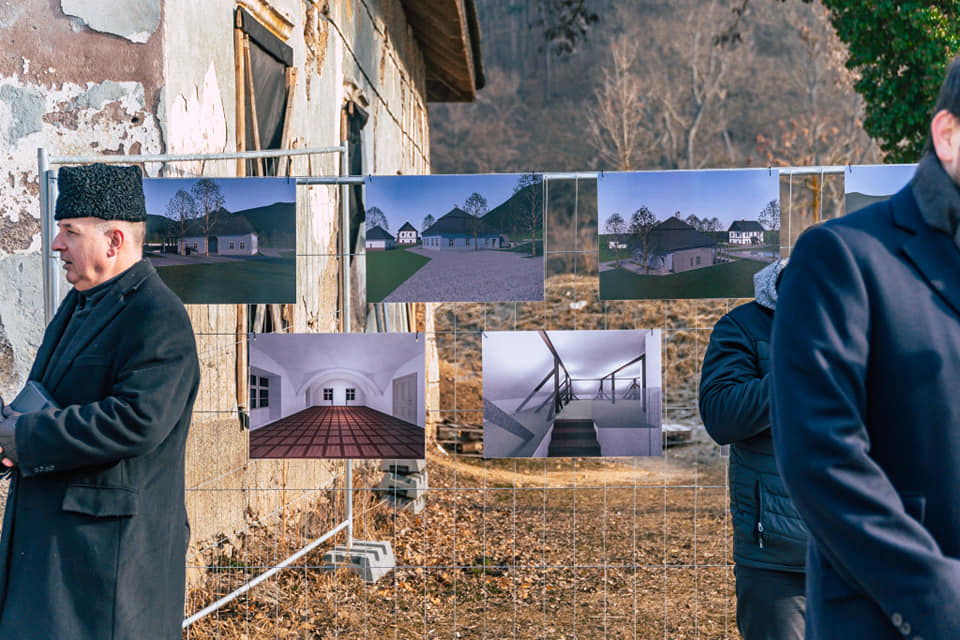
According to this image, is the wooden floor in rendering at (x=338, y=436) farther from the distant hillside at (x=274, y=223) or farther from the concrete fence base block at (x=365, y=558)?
the concrete fence base block at (x=365, y=558)

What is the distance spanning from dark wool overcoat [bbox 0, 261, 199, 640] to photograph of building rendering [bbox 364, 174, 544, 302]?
1247mm

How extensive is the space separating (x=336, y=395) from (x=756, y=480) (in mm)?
1747

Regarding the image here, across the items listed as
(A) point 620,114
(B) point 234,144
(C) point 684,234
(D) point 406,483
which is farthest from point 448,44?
(A) point 620,114

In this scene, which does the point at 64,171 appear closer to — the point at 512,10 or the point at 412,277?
the point at 412,277

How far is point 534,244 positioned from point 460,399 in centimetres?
923

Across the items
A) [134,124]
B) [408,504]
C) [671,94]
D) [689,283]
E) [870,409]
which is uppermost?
[671,94]

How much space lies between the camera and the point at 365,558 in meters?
5.11

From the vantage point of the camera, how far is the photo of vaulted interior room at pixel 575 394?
12.1ft

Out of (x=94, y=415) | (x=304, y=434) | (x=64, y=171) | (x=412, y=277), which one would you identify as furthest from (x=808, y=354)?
(x=304, y=434)

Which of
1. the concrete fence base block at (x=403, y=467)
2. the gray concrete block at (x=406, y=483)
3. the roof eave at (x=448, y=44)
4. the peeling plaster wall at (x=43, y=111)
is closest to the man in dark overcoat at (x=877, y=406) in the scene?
the peeling plaster wall at (x=43, y=111)

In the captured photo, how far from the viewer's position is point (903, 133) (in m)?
12.5

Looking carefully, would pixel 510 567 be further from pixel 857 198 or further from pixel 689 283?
pixel 857 198

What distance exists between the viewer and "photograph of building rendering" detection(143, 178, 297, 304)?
11.8 ft

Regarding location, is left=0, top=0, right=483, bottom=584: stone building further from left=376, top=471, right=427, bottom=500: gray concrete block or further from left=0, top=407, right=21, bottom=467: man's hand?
left=0, top=407, right=21, bottom=467: man's hand
